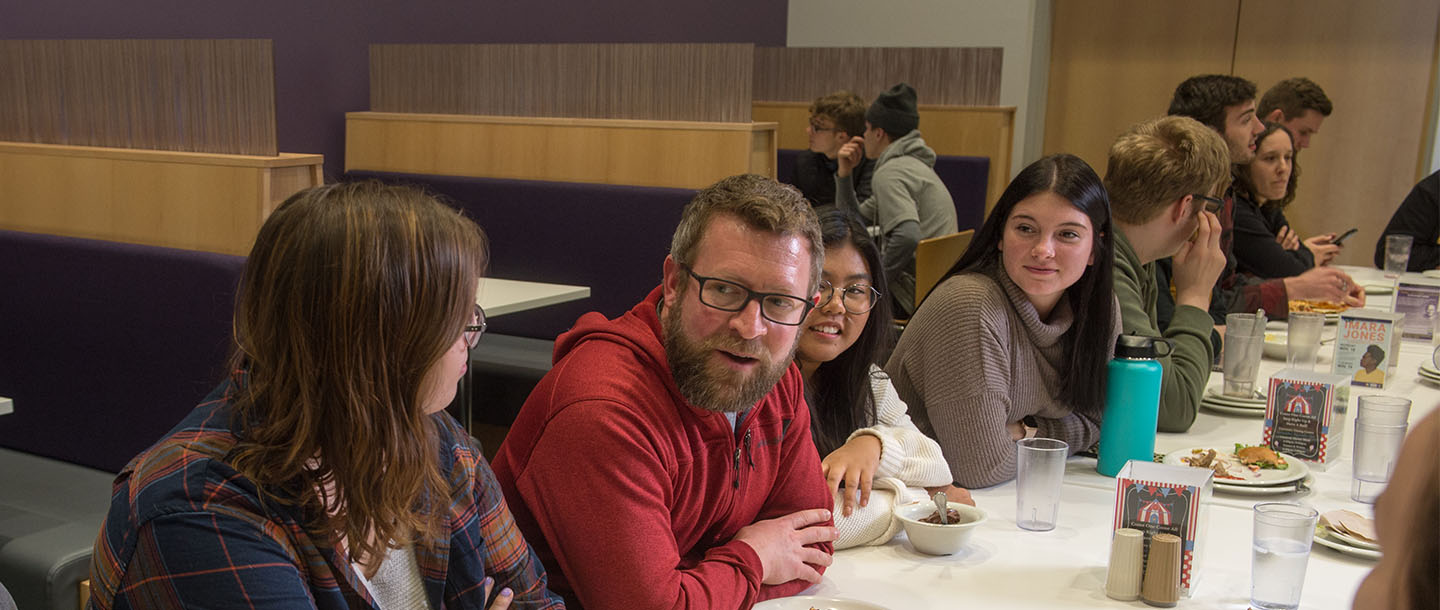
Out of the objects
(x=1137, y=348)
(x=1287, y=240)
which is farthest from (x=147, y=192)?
(x=1287, y=240)

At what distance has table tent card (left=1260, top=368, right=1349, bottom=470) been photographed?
1984mm

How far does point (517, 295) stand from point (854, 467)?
5.96 feet

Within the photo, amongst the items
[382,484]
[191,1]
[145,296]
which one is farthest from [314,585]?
[191,1]

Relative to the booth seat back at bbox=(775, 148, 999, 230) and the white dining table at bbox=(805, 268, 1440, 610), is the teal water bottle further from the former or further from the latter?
the booth seat back at bbox=(775, 148, 999, 230)

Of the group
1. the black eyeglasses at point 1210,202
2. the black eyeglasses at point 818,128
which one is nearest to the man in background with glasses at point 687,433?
the black eyeglasses at point 1210,202

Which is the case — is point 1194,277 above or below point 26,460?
above

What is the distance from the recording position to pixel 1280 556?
4.45ft

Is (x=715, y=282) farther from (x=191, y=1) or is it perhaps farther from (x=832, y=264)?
(x=191, y=1)

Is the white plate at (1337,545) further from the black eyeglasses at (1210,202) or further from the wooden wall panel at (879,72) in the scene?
the wooden wall panel at (879,72)

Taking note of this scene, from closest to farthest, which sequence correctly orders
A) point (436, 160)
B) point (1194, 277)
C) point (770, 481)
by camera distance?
point (770, 481) < point (1194, 277) < point (436, 160)

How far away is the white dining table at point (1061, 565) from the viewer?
1432mm

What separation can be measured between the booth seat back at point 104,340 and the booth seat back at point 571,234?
1.31 meters

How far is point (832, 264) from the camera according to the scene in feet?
5.83

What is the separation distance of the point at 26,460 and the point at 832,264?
195cm
